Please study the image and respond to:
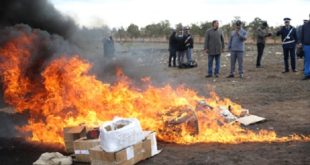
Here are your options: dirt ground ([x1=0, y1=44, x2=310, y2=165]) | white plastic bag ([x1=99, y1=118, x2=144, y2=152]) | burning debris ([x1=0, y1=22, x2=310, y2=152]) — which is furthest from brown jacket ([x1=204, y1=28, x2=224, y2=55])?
white plastic bag ([x1=99, y1=118, x2=144, y2=152])

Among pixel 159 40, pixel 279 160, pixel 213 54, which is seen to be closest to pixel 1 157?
pixel 279 160

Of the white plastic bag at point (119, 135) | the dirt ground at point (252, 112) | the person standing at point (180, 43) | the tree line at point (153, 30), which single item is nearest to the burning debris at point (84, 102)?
the dirt ground at point (252, 112)

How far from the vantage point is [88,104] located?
31.0 feet

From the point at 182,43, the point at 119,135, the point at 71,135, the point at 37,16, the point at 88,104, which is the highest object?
the point at 37,16

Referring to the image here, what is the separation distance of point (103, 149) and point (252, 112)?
5.12 m

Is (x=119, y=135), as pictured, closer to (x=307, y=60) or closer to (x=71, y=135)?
(x=71, y=135)

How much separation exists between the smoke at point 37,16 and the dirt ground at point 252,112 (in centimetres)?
191

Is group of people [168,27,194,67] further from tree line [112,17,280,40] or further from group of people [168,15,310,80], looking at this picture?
tree line [112,17,280,40]

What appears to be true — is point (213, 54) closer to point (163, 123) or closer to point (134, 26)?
point (163, 123)

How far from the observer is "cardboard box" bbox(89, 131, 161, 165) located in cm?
663

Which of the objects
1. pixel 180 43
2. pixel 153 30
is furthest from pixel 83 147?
pixel 153 30

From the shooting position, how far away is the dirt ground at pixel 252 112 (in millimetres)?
7020

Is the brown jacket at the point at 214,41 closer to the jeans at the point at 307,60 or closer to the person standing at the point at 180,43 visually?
the jeans at the point at 307,60

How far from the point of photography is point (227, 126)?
874cm
